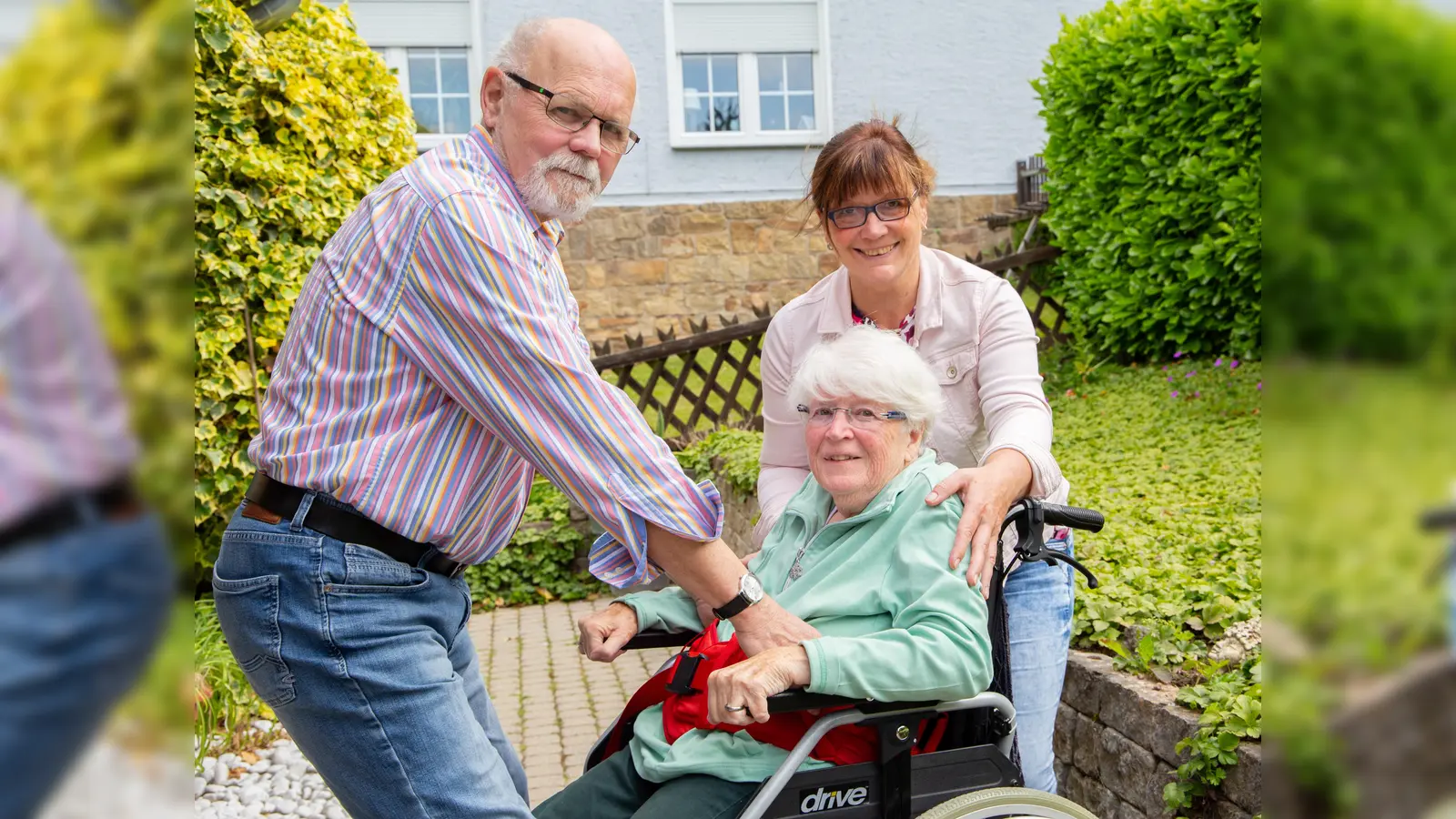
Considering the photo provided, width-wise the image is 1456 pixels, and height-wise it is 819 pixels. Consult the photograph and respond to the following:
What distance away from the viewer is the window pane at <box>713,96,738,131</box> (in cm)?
1193

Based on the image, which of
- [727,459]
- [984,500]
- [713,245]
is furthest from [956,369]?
[713,245]

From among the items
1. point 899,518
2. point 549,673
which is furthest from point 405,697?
point 549,673

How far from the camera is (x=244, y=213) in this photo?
4.84 metres

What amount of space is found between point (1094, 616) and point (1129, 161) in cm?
593

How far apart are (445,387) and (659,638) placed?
3.22ft

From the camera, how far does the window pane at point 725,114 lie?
470 inches

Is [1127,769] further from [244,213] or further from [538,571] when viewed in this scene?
[538,571]

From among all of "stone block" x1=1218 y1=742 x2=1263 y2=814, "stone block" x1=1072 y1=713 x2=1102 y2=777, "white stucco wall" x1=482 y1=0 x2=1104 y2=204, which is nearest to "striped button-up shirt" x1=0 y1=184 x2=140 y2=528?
"stone block" x1=1218 y1=742 x2=1263 y2=814

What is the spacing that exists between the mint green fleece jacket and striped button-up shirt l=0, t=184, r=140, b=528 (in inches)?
66.9

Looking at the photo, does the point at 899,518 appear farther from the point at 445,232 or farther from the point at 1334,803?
the point at 1334,803

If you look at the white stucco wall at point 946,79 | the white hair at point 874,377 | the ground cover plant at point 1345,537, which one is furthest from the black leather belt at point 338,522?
the white stucco wall at point 946,79

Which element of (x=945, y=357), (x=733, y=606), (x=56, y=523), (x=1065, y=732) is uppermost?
(x=56, y=523)

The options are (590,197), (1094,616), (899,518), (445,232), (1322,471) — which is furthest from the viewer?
(1094,616)

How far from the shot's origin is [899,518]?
2303 millimetres
